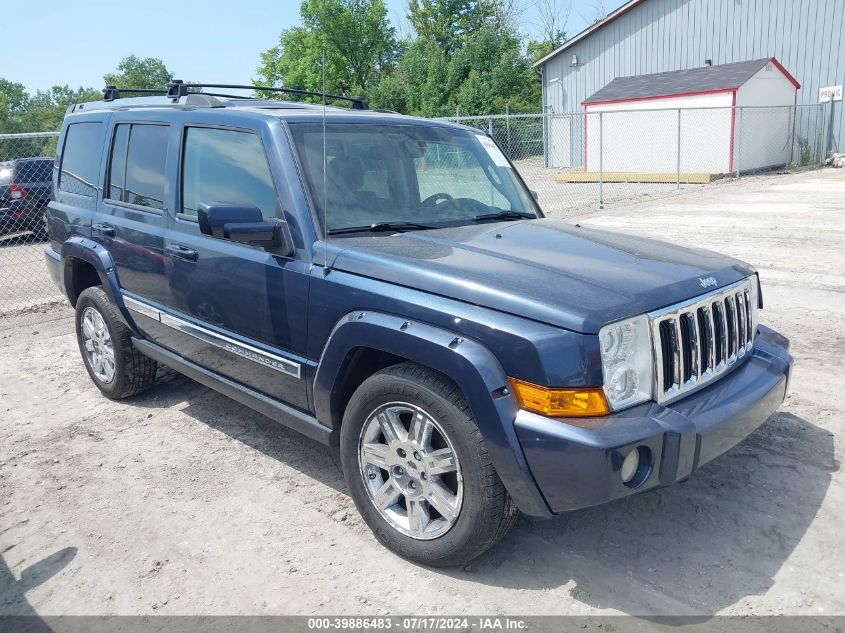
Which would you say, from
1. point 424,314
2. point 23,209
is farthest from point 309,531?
point 23,209

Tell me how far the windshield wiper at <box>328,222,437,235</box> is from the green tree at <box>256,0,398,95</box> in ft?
132

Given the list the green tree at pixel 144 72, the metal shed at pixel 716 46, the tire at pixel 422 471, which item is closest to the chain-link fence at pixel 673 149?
the metal shed at pixel 716 46

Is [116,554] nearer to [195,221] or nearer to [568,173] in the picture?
[195,221]

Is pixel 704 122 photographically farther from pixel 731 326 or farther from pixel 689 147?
pixel 731 326

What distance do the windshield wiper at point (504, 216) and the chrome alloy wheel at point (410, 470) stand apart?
54.5 inches

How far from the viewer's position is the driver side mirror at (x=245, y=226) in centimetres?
336

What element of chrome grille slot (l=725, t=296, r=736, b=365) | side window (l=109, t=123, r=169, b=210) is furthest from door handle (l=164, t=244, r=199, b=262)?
chrome grille slot (l=725, t=296, r=736, b=365)

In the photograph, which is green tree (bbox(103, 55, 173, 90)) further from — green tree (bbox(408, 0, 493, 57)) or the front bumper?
the front bumper

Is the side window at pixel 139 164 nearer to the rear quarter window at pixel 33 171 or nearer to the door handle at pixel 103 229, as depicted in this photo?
the door handle at pixel 103 229

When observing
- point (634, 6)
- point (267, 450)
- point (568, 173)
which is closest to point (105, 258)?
point (267, 450)

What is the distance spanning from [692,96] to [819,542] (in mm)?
23643

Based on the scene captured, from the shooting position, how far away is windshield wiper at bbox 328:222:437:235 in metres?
3.58

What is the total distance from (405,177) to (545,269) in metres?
1.27

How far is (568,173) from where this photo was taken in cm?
2631
